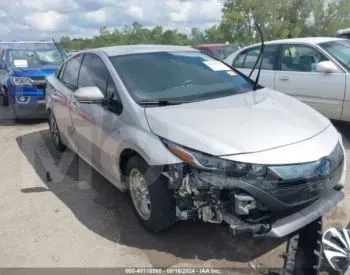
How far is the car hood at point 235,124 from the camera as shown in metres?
2.82

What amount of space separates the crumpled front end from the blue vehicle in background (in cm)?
549

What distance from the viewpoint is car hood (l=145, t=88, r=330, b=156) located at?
9.26ft

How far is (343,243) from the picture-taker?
291 centimetres

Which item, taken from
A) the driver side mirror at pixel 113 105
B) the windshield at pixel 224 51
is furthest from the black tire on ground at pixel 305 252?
the windshield at pixel 224 51

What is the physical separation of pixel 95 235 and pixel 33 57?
633 centimetres

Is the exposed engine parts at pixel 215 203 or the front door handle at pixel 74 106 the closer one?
the exposed engine parts at pixel 215 203

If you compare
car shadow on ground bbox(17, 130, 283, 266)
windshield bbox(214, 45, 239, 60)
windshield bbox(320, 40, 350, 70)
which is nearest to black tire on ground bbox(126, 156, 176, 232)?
car shadow on ground bbox(17, 130, 283, 266)

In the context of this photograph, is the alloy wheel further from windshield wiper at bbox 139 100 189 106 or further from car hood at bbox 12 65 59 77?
car hood at bbox 12 65 59 77

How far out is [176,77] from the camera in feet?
12.8

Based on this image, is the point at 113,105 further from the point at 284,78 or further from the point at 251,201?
the point at 284,78

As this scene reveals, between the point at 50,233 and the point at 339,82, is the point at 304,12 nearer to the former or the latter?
the point at 339,82

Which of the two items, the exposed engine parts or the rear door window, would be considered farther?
the rear door window

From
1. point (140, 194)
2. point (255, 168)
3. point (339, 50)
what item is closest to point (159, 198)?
point (140, 194)

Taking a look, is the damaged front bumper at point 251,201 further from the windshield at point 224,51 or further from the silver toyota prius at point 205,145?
the windshield at point 224,51
